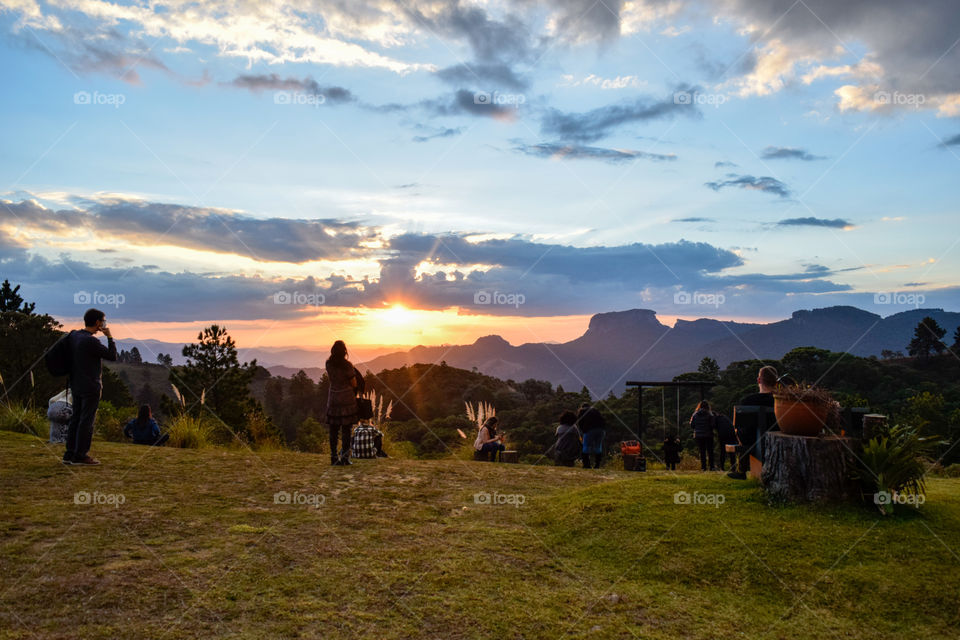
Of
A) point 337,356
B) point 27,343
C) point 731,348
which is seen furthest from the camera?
point 731,348

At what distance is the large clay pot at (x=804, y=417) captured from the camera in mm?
7367

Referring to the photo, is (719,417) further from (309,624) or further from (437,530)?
(309,624)

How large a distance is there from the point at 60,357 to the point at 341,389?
4532mm

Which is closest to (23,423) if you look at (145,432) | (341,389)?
(145,432)

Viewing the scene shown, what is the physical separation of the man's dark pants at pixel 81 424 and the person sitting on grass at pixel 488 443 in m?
8.37

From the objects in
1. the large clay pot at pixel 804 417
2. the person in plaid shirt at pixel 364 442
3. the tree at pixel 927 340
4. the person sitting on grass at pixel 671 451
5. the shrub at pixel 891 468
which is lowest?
the person sitting on grass at pixel 671 451

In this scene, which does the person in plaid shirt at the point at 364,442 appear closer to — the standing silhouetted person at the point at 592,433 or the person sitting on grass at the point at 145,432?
the person sitting on grass at the point at 145,432

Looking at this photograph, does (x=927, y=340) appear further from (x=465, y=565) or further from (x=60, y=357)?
(x=60, y=357)

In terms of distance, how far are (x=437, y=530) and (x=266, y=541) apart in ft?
6.20

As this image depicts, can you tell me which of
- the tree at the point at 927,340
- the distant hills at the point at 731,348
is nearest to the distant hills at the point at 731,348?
the distant hills at the point at 731,348

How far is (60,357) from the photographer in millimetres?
9461

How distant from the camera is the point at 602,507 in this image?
7480mm

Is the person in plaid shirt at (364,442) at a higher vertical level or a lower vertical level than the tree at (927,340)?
lower

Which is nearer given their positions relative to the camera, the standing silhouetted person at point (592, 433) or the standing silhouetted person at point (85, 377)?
the standing silhouetted person at point (85, 377)
